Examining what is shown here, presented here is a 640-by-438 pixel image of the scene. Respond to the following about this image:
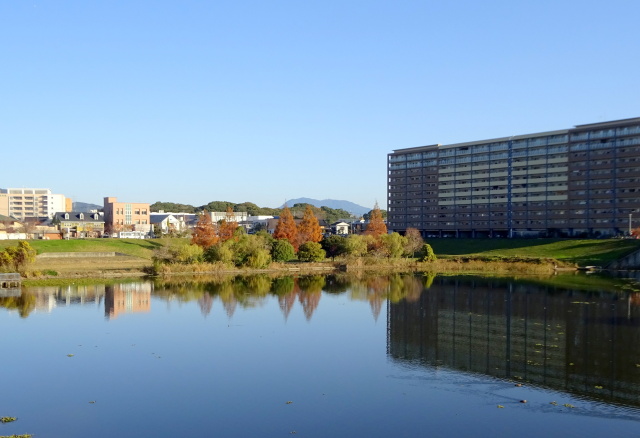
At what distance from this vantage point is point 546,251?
9056 cm

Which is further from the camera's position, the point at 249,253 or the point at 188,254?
the point at 249,253

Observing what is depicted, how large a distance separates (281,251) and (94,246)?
30035mm

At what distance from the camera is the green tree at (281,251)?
76188 millimetres

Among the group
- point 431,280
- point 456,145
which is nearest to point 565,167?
point 456,145

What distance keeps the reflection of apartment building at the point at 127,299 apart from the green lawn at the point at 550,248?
2125 inches

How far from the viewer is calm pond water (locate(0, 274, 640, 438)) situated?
18875 mm

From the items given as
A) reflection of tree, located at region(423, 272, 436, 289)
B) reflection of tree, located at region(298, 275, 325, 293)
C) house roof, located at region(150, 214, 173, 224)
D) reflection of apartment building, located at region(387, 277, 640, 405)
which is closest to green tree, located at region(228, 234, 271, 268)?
reflection of tree, located at region(298, 275, 325, 293)

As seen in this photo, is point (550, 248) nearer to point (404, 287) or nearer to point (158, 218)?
point (404, 287)

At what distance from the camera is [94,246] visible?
8788 centimetres

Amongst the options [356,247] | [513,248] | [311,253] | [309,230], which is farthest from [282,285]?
[513,248]

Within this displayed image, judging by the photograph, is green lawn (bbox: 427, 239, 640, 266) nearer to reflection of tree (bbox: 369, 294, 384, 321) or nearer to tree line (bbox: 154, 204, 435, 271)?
tree line (bbox: 154, 204, 435, 271)

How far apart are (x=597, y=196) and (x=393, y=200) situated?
1821 inches

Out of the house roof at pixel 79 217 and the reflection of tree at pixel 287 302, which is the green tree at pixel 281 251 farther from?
the house roof at pixel 79 217

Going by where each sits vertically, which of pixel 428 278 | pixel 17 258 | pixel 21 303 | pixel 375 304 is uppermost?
pixel 17 258
